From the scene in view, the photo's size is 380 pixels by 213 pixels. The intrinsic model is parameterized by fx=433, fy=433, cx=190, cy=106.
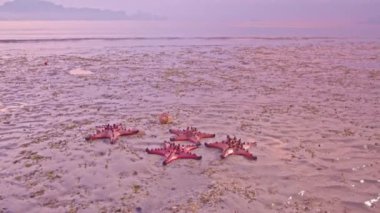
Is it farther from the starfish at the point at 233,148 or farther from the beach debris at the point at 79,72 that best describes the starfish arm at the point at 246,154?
the beach debris at the point at 79,72

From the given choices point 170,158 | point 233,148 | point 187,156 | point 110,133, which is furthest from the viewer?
point 110,133

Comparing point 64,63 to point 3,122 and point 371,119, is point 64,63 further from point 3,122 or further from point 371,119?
point 371,119

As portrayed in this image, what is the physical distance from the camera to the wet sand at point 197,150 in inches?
364

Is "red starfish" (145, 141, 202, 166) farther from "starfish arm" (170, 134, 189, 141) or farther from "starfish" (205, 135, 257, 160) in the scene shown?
"starfish arm" (170, 134, 189, 141)

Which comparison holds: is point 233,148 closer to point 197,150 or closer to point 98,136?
point 197,150

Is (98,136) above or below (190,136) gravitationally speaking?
below

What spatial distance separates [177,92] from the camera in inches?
827

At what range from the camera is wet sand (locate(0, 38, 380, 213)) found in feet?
30.3

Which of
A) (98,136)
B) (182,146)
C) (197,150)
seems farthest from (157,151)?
(98,136)

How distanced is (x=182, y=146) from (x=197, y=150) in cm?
44

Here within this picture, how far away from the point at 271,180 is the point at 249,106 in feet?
Result: 25.6

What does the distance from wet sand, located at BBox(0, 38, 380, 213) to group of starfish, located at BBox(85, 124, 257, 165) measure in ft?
0.63

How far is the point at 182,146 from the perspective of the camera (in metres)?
12.1

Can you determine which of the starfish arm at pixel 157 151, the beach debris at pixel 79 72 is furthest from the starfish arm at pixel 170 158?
the beach debris at pixel 79 72
